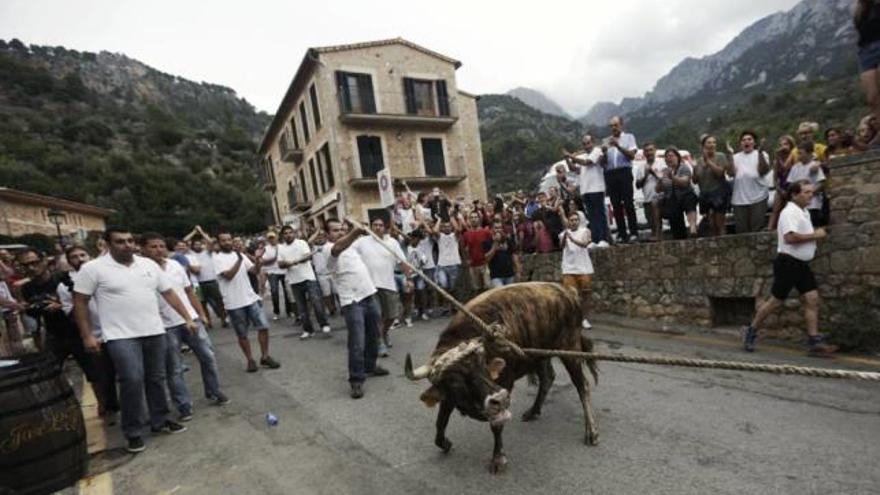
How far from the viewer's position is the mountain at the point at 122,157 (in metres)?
43.5

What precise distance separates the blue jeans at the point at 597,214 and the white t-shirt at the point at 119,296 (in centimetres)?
686

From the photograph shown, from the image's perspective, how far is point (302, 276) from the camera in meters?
8.45

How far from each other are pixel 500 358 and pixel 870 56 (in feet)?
17.8

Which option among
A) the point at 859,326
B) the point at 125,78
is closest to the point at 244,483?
the point at 859,326

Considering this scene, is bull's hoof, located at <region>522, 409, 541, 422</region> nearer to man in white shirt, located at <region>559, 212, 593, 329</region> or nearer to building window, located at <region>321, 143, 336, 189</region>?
man in white shirt, located at <region>559, 212, 593, 329</region>

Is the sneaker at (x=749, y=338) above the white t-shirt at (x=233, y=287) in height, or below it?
below

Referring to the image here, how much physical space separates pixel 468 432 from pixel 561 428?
79 cm

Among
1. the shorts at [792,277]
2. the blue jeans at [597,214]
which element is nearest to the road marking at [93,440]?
the shorts at [792,277]

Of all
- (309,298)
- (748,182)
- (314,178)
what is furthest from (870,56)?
(314,178)

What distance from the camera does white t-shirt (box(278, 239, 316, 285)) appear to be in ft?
27.8

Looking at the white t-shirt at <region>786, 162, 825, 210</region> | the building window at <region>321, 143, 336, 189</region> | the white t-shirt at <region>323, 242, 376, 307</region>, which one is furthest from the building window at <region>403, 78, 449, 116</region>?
the white t-shirt at <region>786, 162, 825, 210</region>

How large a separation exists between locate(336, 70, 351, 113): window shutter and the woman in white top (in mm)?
19072

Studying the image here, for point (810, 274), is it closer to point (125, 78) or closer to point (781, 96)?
point (781, 96)

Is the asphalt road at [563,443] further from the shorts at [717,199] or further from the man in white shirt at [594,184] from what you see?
the man in white shirt at [594,184]
